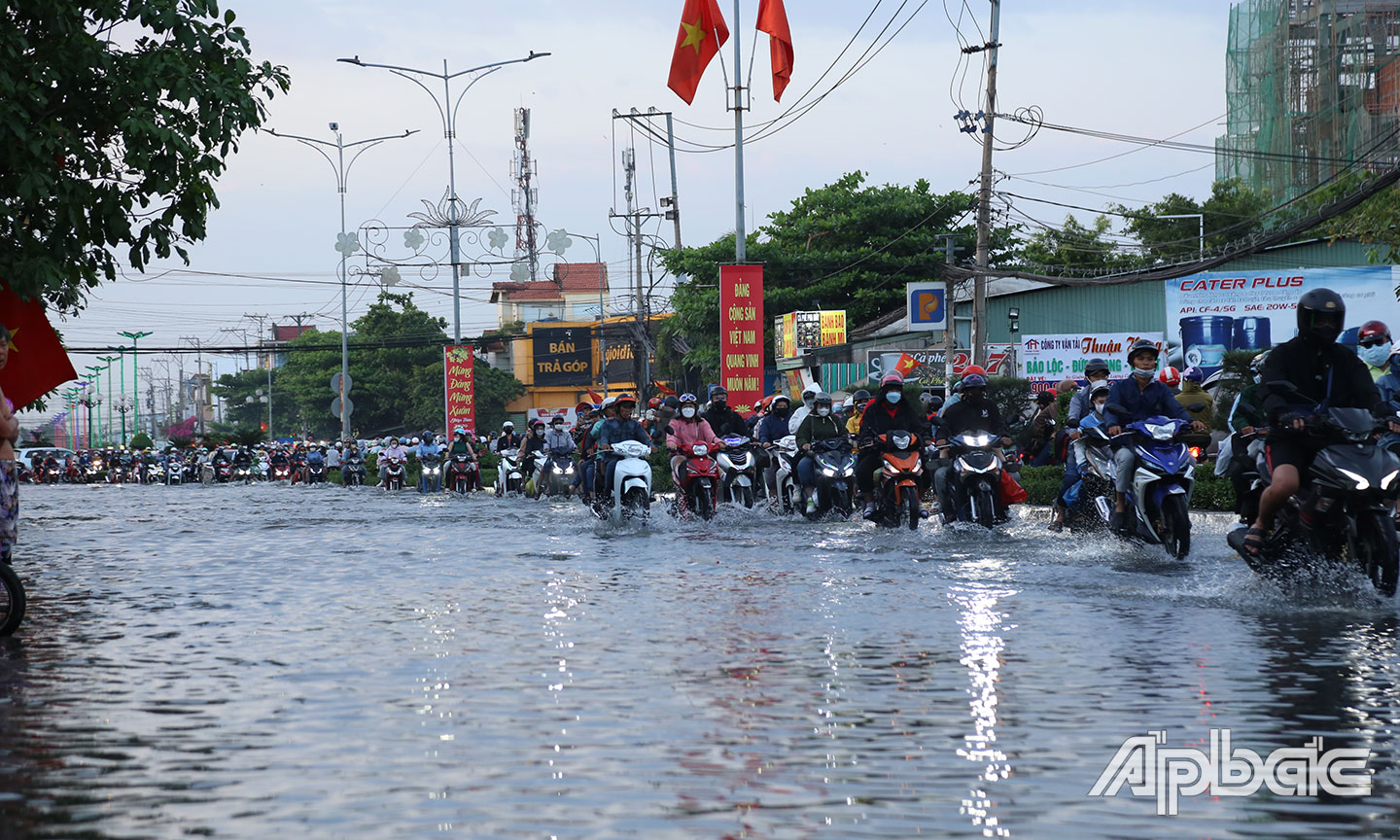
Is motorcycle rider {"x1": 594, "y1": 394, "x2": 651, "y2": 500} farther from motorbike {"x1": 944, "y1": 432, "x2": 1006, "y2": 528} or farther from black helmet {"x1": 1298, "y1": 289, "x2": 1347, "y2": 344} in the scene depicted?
black helmet {"x1": 1298, "y1": 289, "x2": 1347, "y2": 344}

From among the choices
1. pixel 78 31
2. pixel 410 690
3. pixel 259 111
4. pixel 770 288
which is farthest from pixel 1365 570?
pixel 770 288

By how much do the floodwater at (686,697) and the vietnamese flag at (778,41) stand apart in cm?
2263

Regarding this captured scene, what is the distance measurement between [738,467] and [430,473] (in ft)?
69.4

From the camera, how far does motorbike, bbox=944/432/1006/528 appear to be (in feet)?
49.0

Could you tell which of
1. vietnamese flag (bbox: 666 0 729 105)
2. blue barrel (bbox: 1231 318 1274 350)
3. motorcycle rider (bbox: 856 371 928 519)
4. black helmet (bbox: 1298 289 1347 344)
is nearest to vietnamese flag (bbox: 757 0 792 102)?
vietnamese flag (bbox: 666 0 729 105)

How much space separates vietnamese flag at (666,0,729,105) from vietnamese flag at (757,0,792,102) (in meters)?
1.09

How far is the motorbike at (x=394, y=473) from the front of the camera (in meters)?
41.8

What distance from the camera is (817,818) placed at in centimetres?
423

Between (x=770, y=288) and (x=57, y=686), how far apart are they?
4704 centimetres


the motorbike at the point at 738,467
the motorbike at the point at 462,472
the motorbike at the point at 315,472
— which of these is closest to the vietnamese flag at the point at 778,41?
the motorbike at the point at 462,472

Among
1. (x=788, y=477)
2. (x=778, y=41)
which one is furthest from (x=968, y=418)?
(x=778, y=41)

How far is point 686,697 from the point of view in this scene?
20.6 ft

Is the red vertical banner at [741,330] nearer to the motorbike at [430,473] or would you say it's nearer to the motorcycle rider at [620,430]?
the motorbike at [430,473]

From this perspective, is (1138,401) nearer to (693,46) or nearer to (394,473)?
(693,46)
